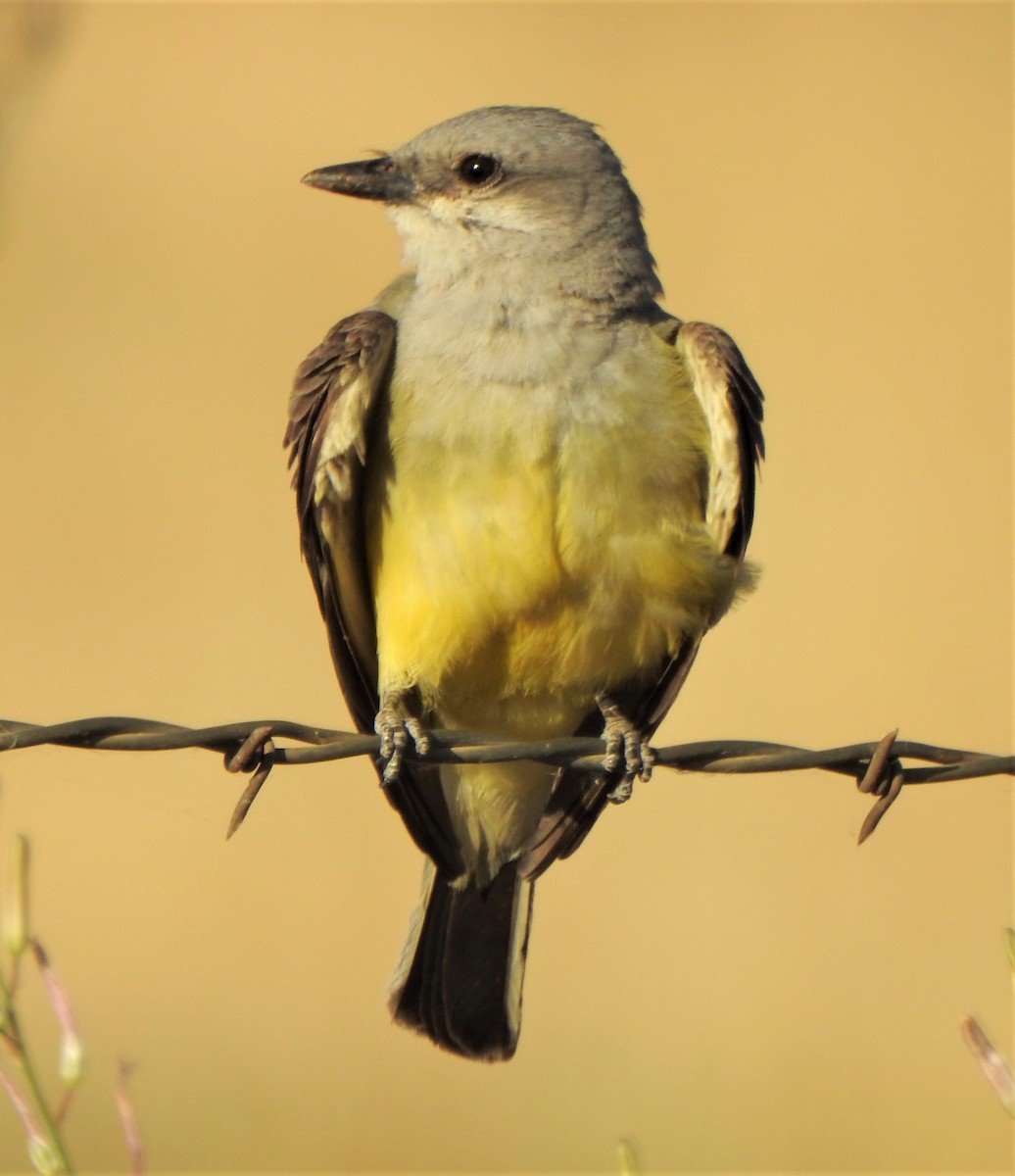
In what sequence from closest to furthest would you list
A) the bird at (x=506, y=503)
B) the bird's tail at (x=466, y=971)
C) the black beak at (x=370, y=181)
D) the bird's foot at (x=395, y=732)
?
the bird's foot at (x=395, y=732), the bird at (x=506, y=503), the bird's tail at (x=466, y=971), the black beak at (x=370, y=181)

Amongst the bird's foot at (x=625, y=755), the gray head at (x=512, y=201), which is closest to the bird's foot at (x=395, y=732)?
the bird's foot at (x=625, y=755)

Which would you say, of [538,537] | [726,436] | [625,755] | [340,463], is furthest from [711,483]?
[340,463]

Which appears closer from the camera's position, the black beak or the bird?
the bird

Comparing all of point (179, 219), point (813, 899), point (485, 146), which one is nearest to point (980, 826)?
point (813, 899)

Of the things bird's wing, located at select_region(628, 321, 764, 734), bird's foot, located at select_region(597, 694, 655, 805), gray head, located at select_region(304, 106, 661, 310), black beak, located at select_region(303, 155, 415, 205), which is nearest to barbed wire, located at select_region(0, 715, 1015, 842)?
bird's foot, located at select_region(597, 694, 655, 805)

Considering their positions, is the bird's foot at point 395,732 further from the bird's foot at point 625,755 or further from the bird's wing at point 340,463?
the bird's foot at point 625,755

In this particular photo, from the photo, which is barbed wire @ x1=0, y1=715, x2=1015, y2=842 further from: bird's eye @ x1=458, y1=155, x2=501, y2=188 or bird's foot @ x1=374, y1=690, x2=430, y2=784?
bird's eye @ x1=458, y1=155, x2=501, y2=188

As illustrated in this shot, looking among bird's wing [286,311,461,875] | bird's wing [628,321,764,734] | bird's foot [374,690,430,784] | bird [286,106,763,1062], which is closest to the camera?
bird's foot [374,690,430,784]

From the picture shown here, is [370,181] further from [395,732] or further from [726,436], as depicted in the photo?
[395,732]
